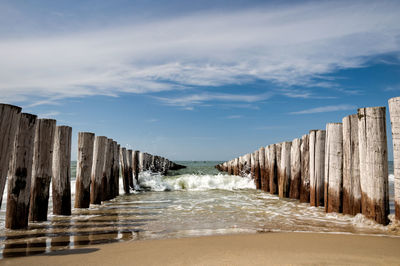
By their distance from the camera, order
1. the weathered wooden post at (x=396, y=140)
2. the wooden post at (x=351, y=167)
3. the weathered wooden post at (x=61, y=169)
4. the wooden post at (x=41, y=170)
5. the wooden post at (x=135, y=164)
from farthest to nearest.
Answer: the wooden post at (x=135, y=164) → the weathered wooden post at (x=61, y=169) → the wooden post at (x=351, y=167) → the wooden post at (x=41, y=170) → the weathered wooden post at (x=396, y=140)

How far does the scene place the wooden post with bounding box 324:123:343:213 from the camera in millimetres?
5875

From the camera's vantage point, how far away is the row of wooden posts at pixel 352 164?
15.7 feet

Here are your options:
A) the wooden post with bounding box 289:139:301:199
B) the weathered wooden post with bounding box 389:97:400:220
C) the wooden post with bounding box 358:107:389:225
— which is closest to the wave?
the wooden post with bounding box 289:139:301:199

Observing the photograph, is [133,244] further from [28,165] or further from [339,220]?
[339,220]

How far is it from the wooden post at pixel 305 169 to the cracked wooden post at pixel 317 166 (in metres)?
0.79

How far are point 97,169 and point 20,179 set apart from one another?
10.8 feet

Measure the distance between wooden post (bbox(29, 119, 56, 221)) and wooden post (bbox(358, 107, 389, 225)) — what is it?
5.02m

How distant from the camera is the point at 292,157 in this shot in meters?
8.56

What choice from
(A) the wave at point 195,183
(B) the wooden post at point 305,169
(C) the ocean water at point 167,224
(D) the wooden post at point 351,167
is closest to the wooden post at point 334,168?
(D) the wooden post at point 351,167

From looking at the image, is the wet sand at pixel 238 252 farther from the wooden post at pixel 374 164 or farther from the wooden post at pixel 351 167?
the wooden post at pixel 351 167

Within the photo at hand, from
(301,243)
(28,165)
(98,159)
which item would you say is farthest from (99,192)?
(301,243)

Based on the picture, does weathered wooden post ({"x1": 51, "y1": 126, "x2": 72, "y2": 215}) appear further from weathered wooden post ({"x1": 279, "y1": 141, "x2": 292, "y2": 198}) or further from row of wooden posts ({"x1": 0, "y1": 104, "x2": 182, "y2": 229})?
weathered wooden post ({"x1": 279, "y1": 141, "x2": 292, "y2": 198})

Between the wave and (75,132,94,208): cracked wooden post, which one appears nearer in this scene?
(75,132,94,208): cracked wooden post

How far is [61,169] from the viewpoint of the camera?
6016 mm
